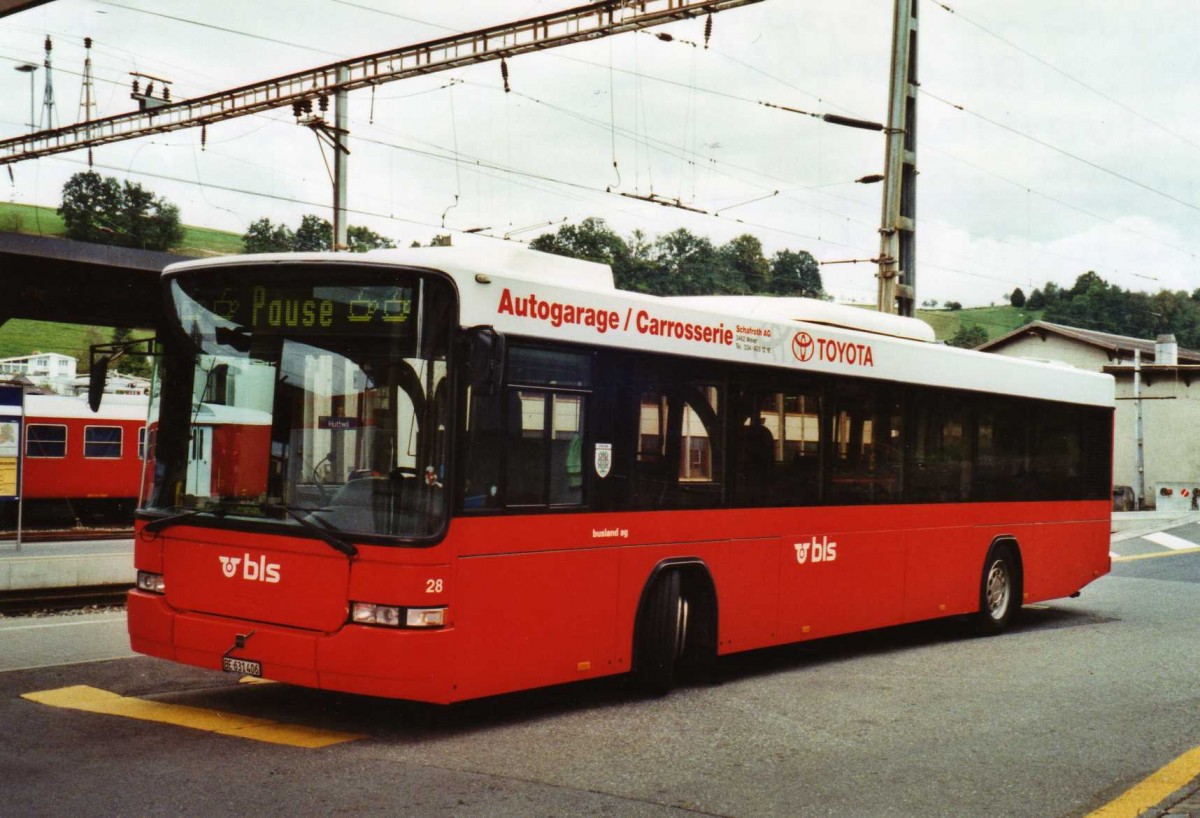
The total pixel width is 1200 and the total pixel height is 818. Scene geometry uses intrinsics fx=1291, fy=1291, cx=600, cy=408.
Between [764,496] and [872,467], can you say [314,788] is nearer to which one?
[764,496]

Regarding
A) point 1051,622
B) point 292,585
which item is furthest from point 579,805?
point 1051,622

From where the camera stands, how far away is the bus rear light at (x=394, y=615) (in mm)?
7297

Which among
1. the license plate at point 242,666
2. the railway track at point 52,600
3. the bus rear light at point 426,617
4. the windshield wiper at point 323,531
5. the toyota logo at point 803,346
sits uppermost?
the toyota logo at point 803,346

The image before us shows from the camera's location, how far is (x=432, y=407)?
24.4ft

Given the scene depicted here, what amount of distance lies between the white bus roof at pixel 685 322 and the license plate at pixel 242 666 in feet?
7.79

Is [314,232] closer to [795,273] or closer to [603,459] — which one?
[795,273]

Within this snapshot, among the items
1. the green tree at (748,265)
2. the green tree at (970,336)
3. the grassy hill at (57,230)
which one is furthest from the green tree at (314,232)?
the green tree at (970,336)

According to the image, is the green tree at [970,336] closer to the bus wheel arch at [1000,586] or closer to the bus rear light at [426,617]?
the bus wheel arch at [1000,586]

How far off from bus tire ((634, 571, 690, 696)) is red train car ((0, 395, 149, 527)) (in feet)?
84.6

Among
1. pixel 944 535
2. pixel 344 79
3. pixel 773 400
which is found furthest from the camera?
pixel 344 79

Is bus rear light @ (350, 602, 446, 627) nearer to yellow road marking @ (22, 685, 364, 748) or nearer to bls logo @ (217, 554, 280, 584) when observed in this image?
bls logo @ (217, 554, 280, 584)

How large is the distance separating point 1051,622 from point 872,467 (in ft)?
15.4

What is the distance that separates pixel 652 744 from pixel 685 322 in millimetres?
3177

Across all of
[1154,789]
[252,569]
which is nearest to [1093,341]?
[1154,789]
